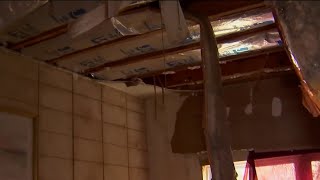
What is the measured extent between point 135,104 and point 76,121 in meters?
0.58

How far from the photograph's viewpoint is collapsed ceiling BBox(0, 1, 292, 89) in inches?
60.7

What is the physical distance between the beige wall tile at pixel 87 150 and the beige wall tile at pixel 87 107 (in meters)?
0.14

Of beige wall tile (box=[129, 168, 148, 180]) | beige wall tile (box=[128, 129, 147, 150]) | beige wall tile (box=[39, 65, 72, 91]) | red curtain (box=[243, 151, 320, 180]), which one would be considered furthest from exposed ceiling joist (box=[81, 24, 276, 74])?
red curtain (box=[243, 151, 320, 180])

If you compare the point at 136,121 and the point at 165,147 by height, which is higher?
the point at 136,121

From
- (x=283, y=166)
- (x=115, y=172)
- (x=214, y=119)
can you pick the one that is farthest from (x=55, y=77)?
(x=283, y=166)

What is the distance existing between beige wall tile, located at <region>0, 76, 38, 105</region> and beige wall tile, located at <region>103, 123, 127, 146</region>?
1.74 feet

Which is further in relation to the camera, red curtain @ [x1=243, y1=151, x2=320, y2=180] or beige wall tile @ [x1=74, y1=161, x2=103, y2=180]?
red curtain @ [x1=243, y1=151, x2=320, y2=180]

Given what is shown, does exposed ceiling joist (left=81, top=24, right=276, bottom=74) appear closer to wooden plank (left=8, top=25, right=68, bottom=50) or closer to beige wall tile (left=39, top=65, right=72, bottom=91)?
beige wall tile (left=39, top=65, right=72, bottom=91)

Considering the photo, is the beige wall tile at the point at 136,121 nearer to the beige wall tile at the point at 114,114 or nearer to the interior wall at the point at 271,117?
the beige wall tile at the point at 114,114

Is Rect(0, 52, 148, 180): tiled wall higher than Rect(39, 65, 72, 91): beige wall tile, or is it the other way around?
Rect(39, 65, 72, 91): beige wall tile

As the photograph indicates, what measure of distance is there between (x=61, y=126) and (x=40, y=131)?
15cm

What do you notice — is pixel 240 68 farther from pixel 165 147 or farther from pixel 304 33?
pixel 304 33

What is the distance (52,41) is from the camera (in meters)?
1.84

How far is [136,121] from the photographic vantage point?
107 inches
